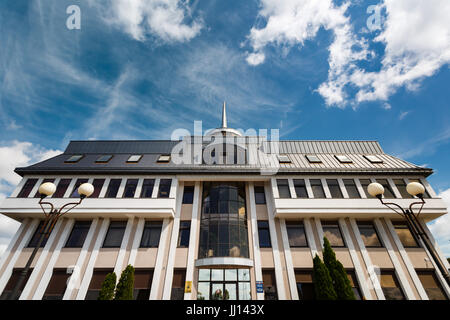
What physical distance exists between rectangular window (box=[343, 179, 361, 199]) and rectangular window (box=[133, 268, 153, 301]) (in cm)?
1670

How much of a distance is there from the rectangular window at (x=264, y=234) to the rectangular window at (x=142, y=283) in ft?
27.7

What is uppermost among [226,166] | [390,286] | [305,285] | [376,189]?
[226,166]

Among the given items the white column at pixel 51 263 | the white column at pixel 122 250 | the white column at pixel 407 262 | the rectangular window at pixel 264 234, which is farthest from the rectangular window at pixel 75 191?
the white column at pixel 407 262

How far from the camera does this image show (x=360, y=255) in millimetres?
15094

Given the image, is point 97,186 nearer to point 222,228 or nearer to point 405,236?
point 222,228

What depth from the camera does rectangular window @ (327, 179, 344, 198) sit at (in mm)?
17109

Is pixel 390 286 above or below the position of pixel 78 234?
below

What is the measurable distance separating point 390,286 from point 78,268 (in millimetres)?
21760

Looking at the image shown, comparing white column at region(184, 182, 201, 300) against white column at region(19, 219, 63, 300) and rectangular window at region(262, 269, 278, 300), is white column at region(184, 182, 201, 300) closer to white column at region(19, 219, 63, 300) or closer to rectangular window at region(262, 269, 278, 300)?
rectangular window at region(262, 269, 278, 300)

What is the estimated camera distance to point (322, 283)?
1304cm

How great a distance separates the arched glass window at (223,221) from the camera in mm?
15281

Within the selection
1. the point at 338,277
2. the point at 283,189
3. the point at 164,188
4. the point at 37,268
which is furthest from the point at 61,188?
the point at 338,277

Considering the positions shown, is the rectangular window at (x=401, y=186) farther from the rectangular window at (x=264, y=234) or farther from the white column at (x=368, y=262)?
the rectangular window at (x=264, y=234)

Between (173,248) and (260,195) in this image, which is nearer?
(173,248)
